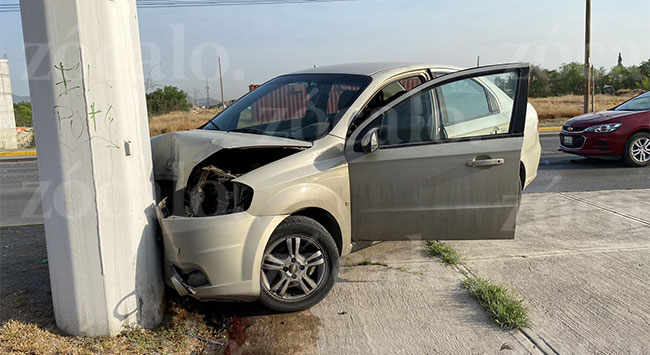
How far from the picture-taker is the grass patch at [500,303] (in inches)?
136

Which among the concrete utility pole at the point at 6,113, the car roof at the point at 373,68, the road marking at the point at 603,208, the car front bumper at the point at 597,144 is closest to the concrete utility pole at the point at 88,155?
the car roof at the point at 373,68

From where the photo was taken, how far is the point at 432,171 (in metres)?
4.07

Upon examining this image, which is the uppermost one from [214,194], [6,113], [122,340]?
[6,113]

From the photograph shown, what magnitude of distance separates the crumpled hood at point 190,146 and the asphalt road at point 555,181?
3.54 metres

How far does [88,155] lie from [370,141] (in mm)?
1952

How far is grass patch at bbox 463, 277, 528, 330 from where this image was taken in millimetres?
3443

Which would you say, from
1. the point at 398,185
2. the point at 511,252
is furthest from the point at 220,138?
the point at 511,252

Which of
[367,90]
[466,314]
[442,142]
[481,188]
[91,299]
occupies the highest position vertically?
[367,90]

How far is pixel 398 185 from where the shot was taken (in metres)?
4.03

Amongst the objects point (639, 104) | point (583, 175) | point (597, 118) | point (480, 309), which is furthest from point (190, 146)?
point (639, 104)

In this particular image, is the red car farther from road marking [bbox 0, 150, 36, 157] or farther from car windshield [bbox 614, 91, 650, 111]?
road marking [bbox 0, 150, 36, 157]

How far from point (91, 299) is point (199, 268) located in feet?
2.20

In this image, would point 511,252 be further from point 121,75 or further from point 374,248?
point 121,75

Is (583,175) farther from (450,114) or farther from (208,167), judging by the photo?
(208,167)
